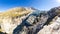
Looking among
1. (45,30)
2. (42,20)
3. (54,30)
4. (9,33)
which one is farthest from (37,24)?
(9,33)

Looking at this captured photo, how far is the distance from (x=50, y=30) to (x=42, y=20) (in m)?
19.1

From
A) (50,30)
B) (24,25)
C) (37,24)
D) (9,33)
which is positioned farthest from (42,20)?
(9,33)

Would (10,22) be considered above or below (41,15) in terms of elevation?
below

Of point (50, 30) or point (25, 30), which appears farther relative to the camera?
point (25, 30)

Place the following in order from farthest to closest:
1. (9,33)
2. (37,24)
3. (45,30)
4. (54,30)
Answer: (9,33)
(37,24)
(45,30)
(54,30)

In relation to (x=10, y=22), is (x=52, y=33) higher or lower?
higher

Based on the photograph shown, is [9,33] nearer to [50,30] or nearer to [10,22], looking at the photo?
[10,22]

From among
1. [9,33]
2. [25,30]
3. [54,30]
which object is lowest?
[9,33]

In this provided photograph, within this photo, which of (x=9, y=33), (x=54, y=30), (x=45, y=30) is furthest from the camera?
(x=9, y=33)

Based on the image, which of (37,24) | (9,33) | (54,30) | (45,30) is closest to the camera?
(54,30)

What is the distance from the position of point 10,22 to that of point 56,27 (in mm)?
64629

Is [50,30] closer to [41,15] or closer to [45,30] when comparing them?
[45,30]

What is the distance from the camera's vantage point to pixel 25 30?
334 feet

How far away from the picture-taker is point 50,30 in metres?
82.6
